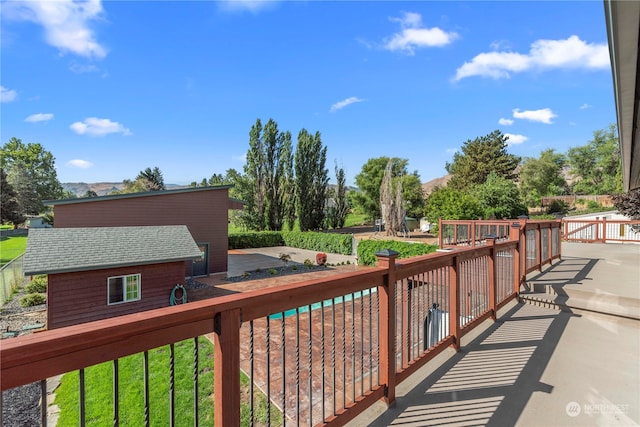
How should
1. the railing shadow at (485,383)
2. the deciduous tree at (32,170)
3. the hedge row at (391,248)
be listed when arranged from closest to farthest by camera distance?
the railing shadow at (485,383) < the hedge row at (391,248) < the deciduous tree at (32,170)

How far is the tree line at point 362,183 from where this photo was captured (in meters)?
20.3

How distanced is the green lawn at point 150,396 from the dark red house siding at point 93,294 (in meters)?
3.04

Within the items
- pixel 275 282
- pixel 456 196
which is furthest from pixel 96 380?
pixel 456 196

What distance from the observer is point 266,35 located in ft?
33.1

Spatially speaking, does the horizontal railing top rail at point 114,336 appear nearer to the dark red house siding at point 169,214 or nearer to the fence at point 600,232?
the dark red house siding at point 169,214

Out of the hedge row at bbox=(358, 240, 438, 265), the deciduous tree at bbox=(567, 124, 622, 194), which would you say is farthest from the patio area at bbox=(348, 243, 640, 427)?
the deciduous tree at bbox=(567, 124, 622, 194)

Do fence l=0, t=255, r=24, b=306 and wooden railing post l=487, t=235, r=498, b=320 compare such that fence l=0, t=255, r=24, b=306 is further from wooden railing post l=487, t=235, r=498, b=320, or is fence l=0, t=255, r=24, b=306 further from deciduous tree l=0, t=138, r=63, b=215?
deciduous tree l=0, t=138, r=63, b=215

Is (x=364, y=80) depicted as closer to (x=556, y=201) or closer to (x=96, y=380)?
(x=96, y=380)

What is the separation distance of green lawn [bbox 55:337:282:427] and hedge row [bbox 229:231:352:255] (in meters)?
13.2

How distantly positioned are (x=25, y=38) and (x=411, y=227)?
90.8ft

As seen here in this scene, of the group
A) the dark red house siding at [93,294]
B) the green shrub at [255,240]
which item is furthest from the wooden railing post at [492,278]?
the green shrub at [255,240]

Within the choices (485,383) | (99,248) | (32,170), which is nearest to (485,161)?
(99,248)

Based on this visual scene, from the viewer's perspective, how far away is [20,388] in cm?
550

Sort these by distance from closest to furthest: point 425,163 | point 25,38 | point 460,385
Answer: point 460,385 < point 25,38 < point 425,163
